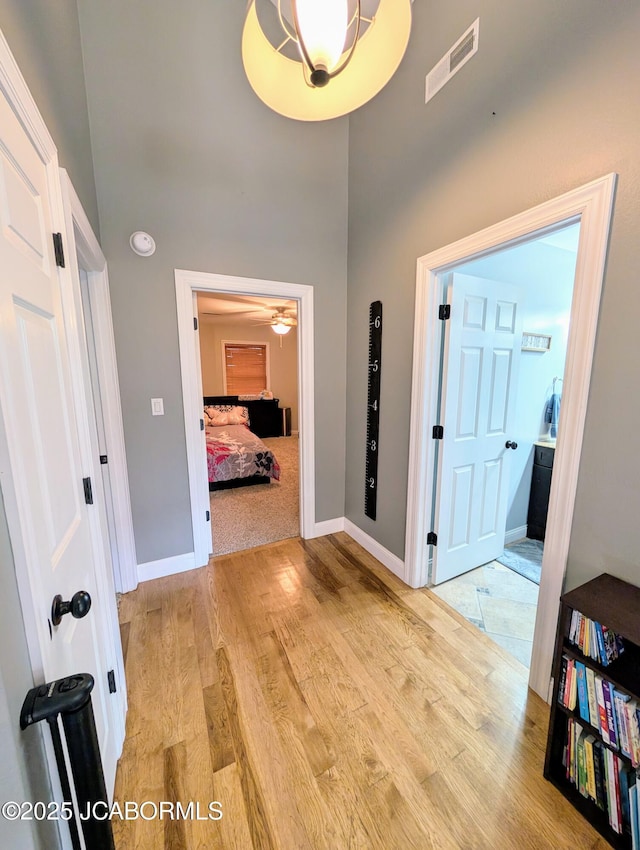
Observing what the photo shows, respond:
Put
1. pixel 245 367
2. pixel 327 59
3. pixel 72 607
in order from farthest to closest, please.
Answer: pixel 245 367 < pixel 327 59 < pixel 72 607

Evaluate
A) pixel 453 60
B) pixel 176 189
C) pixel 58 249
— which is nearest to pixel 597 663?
pixel 58 249

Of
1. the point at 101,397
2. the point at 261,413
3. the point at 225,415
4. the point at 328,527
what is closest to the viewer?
the point at 101,397

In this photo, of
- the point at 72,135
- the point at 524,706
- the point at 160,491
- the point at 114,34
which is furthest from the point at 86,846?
the point at 114,34

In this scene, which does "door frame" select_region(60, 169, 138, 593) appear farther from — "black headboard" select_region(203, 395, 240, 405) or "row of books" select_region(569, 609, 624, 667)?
"black headboard" select_region(203, 395, 240, 405)

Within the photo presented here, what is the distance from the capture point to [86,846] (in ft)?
2.18

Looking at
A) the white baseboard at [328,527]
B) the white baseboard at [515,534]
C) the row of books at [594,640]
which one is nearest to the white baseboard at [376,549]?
the white baseboard at [328,527]

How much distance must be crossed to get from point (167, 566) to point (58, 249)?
6.96 feet

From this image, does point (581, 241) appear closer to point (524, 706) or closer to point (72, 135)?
point (524, 706)

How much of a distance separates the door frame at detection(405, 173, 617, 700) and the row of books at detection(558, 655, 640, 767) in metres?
0.32

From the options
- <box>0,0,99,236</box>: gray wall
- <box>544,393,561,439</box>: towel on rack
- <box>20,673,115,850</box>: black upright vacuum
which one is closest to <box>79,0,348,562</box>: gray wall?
<box>0,0,99,236</box>: gray wall

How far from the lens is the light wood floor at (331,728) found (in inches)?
42.6

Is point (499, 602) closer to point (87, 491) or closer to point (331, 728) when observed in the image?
point (331, 728)

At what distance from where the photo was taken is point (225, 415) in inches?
227

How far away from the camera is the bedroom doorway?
10.8 feet
